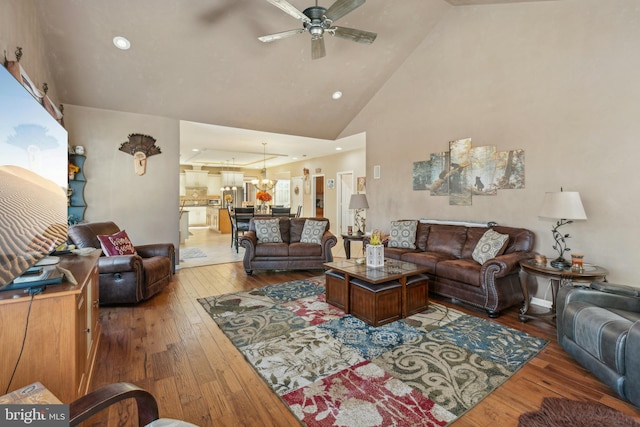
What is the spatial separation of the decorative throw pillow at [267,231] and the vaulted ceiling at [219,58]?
201 cm

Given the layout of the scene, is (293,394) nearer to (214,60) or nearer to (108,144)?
(214,60)

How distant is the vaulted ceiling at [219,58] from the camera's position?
3484 millimetres

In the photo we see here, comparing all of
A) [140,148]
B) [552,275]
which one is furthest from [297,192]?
[552,275]

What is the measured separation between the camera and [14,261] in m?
1.15

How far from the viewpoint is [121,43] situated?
147 inches

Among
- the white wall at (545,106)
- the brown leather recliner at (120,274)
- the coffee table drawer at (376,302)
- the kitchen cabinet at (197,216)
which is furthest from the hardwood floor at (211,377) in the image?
the kitchen cabinet at (197,216)

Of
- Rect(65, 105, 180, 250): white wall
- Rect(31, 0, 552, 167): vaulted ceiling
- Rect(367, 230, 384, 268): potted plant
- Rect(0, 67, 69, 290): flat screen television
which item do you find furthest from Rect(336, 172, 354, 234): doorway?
Rect(0, 67, 69, 290): flat screen television

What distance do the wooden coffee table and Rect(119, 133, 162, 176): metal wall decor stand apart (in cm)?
374

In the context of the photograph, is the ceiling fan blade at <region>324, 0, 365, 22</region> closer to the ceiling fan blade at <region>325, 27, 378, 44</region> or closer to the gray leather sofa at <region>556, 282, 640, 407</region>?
the ceiling fan blade at <region>325, 27, 378, 44</region>

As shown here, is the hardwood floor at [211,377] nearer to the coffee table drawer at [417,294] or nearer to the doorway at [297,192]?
the coffee table drawer at [417,294]

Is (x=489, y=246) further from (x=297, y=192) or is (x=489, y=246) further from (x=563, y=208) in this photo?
(x=297, y=192)

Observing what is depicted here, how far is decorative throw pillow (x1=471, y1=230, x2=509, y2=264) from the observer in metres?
3.53

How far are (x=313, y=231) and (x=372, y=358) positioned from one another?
314cm

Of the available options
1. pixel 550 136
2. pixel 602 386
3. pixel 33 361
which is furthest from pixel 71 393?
pixel 550 136
